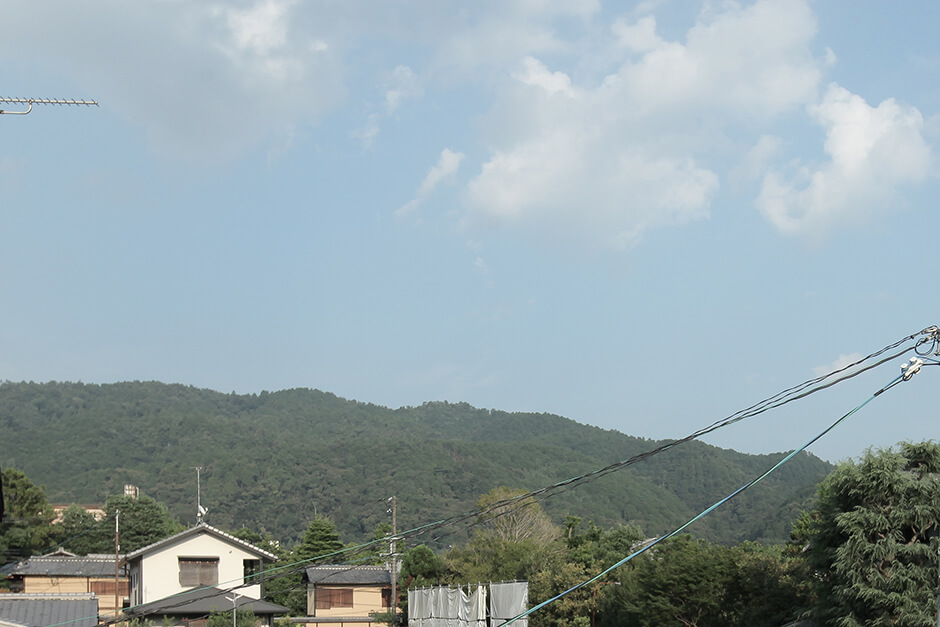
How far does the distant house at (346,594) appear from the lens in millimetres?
49875

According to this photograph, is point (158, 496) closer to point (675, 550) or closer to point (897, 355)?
point (675, 550)

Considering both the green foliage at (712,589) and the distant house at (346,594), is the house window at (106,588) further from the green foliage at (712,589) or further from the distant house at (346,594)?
the green foliage at (712,589)

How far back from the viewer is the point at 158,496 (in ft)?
420

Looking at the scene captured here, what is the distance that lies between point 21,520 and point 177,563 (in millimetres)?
11778

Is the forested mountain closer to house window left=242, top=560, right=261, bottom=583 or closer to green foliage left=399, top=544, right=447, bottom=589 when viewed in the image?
green foliage left=399, top=544, right=447, bottom=589

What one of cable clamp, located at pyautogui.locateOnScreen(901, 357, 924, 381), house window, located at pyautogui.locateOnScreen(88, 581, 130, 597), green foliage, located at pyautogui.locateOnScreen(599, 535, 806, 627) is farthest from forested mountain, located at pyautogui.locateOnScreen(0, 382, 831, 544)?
cable clamp, located at pyautogui.locateOnScreen(901, 357, 924, 381)

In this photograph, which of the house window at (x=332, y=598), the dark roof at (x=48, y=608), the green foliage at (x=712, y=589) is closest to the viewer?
the green foliage at (x=712, y=589)

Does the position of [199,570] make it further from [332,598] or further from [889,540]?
[889,540]

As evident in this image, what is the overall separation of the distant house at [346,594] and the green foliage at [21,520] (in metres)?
15.0

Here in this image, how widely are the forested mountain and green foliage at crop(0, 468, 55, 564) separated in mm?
59030

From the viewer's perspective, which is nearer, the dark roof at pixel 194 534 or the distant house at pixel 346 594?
the dark roof at pixel 194 534

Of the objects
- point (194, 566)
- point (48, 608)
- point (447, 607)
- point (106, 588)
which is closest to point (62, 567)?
point (106, 588)

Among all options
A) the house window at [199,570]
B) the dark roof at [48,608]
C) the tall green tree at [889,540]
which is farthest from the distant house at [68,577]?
the tall green tree at [889,540]

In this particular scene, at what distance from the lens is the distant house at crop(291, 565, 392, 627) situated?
1964 inches
